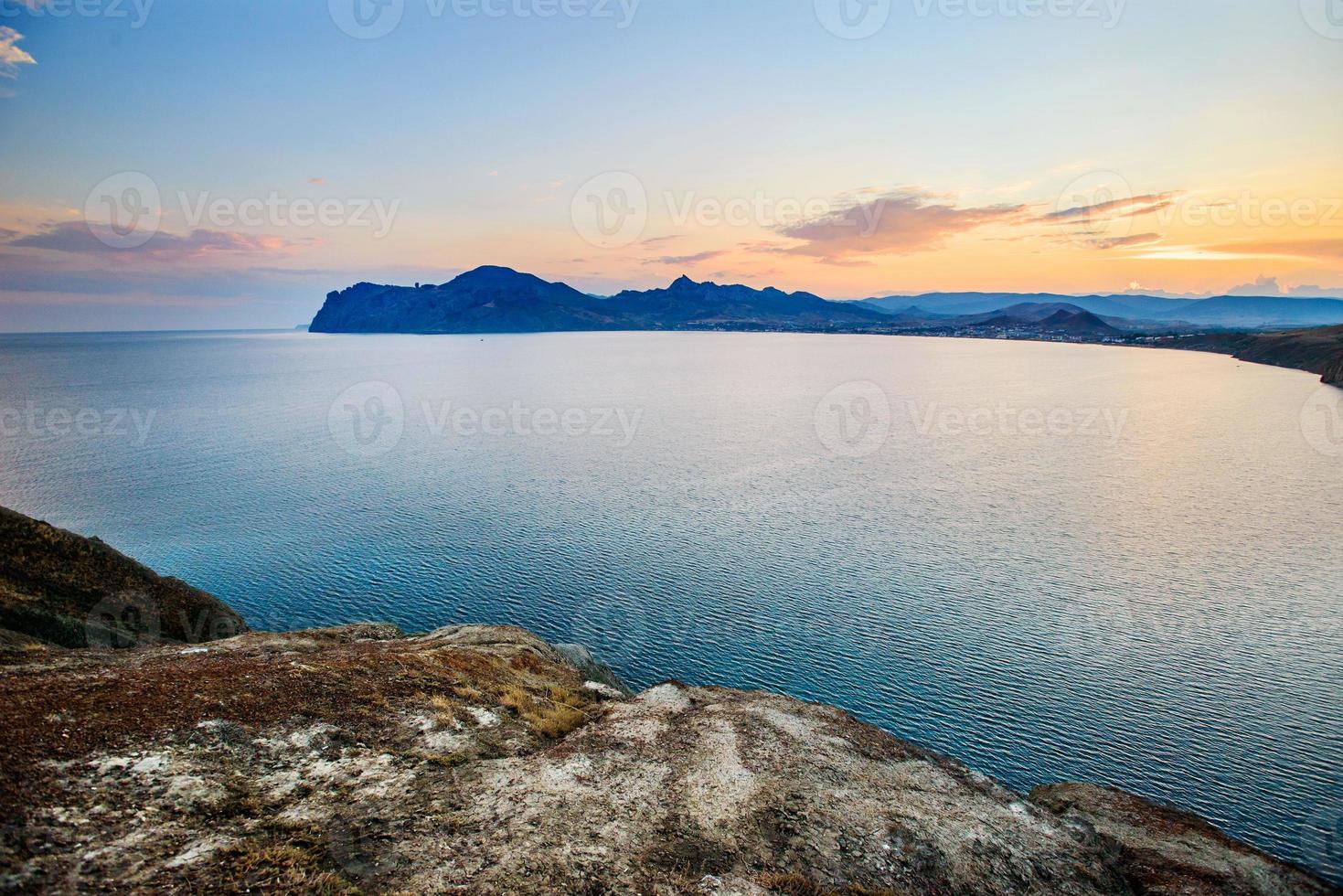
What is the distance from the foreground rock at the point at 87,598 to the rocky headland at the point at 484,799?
4512 mm

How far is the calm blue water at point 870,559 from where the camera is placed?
3875 centimetres

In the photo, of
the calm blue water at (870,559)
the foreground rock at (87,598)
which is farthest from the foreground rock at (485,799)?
the calm blue water at (870,559)

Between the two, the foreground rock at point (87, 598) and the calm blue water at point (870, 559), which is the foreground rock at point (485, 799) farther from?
the calm blue water at point (870, 559)

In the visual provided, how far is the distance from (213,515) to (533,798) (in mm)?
73889

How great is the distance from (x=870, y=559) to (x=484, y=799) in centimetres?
5095

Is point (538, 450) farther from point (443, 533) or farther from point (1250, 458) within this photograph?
point (1250, 458)

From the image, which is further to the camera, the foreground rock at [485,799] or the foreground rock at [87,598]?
the foreground rock at [87,598]

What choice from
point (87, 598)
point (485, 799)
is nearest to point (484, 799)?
point (485, 799)

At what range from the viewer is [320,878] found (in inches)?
627

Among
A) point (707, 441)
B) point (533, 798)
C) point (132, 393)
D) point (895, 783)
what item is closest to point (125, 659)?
point (533, 798)

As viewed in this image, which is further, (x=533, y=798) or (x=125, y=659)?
(x=125, y=659)

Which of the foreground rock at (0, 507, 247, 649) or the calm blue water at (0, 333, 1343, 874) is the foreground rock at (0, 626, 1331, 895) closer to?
the foreground rock at (0, 507, 247, 649)

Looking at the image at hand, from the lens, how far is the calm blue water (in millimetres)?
38750

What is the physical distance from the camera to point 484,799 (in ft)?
67.7
